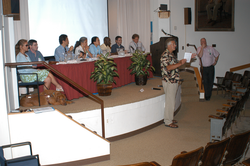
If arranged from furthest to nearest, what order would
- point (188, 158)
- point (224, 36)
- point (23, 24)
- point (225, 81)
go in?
point (224, 36) → point (225, 81) → point (23, 24) → point (188, 158)

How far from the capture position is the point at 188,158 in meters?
2.51

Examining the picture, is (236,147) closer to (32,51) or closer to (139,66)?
(139,66)

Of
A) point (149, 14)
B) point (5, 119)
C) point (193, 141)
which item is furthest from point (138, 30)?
point (5, 119)

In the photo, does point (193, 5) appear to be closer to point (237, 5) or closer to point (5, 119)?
point (237, 5)

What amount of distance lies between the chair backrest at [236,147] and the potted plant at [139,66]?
3.59 meters

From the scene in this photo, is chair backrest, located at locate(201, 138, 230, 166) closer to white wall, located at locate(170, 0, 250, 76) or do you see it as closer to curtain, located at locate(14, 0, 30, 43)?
curtain, located at locate(14, 0, 30, 43)

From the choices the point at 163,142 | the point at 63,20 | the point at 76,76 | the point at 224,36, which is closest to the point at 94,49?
the point at 76,76

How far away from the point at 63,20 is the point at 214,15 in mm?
5759

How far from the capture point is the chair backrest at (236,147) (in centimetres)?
295

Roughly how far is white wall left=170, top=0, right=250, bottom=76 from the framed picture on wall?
16 centimetres

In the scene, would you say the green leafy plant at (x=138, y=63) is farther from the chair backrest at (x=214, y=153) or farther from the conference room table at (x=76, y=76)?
the chair backrest at (x=214, y=153)

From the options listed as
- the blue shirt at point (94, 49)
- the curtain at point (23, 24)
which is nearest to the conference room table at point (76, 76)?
the blue shirt at point (94, 49)

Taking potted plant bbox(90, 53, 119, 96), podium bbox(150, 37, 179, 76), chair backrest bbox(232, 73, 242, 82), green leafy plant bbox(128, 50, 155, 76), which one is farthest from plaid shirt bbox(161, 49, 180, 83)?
chair backrest bbox(232, 73, 242, 82)

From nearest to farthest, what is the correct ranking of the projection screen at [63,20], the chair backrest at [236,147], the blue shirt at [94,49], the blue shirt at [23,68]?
the chair backrest at [236,147] → the blue shirt at [23,68] → the blue shirt at [94,49] → the projection screen at [63,20]
